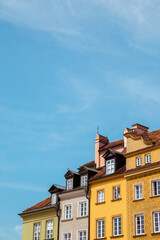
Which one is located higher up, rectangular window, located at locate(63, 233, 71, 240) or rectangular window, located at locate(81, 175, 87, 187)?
rectangular window, located at locate(81, 175, 87, 187)

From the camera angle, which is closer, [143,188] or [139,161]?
[143,188]

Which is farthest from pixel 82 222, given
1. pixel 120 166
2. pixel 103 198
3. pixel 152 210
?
pixel 152 210

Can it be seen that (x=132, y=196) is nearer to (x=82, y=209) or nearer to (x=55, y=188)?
(x=82, y=209)

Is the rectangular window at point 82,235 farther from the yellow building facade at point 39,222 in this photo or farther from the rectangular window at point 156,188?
the rectangular window at point 156,188

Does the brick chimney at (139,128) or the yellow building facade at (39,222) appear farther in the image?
the brick chimney at (139,128)

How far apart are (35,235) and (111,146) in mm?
15188

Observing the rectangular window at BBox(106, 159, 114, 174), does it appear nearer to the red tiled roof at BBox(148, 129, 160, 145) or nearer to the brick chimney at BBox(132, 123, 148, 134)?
the red tiled roof at BBox(148, 129, 160, 145)

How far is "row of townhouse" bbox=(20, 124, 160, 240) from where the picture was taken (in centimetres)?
4203

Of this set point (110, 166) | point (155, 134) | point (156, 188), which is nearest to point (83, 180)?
point (110, 166)

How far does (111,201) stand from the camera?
45906mm

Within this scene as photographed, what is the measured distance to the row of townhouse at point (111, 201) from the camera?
4203 cm

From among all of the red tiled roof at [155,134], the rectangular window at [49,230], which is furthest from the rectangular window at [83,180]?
the red tiled roof at [155,134]

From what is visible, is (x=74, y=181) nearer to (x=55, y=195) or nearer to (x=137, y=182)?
(x=55, y=195)

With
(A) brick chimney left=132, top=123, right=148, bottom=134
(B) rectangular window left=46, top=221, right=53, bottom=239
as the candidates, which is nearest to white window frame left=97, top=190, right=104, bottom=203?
(B) rectangular window left=46, top=221, right=53, bottom=239
